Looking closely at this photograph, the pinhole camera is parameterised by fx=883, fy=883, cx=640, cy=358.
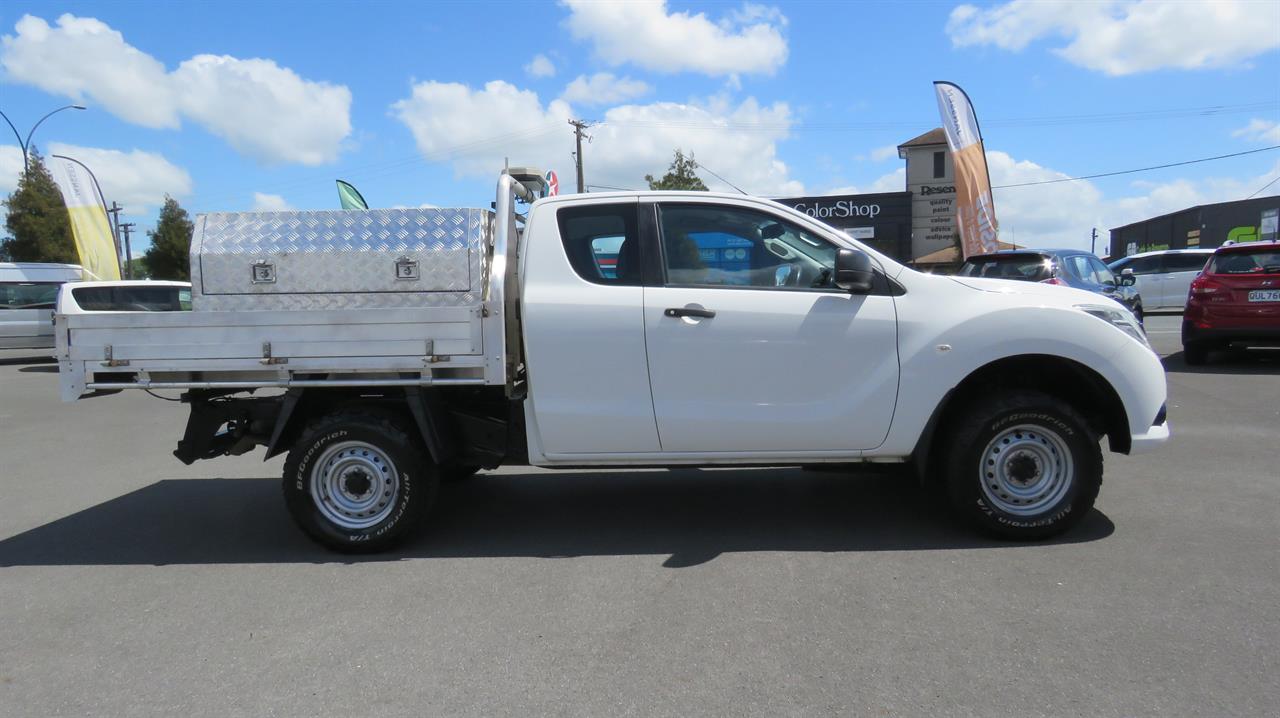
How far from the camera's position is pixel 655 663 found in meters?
3.47

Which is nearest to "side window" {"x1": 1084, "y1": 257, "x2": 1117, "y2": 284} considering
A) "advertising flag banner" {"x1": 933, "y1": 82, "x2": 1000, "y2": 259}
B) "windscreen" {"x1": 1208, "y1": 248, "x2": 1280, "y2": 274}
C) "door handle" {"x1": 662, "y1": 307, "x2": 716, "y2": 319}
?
"windscreen" {"x1": 1208, "y1": 248, "x2": 1280, "y2": 274}

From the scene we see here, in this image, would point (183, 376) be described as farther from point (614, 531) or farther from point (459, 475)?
point (614, 531)

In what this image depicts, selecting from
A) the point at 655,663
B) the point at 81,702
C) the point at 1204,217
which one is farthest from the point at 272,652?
the point at 1204,217

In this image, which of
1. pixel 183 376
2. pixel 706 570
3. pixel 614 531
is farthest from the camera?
pixel 614 531

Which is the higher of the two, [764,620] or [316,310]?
[316,310]

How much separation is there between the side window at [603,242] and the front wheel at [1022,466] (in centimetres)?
202

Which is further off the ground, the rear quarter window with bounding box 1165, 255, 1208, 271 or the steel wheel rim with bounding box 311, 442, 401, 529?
the rear quarter window with bounding box 1165, 255, 1208, 271

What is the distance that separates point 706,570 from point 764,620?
0.71 m

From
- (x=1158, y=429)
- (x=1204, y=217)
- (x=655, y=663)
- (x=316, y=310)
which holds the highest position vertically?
(x=1204, y=217)

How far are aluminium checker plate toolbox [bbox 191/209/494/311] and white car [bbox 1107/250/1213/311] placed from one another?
22.7m

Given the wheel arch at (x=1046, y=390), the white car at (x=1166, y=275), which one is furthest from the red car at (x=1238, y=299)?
the white car at (x=1166, y=275)

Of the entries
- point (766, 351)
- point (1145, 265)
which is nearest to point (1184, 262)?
point (1145, 265)

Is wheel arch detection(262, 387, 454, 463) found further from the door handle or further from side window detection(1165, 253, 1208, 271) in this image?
side window detection(1165, 253, 1208, 271)

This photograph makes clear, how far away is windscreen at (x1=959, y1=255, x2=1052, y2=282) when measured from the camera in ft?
35.6
